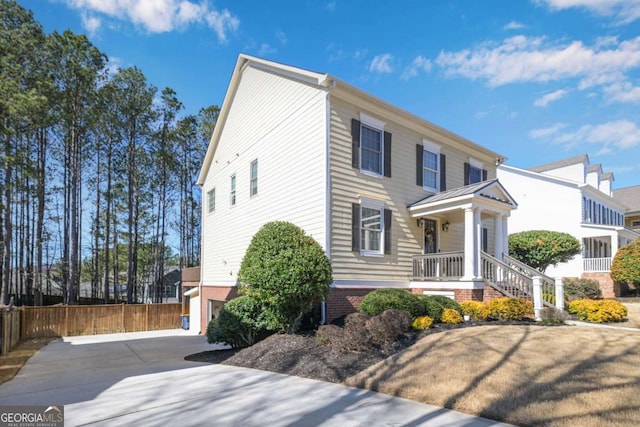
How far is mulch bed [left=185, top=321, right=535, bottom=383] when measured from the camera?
7.25 m

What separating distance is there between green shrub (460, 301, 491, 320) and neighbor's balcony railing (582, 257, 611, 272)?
15729mm

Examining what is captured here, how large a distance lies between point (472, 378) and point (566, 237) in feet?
50.2

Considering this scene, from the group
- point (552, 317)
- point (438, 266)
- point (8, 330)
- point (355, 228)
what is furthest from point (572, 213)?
point (8, 330)

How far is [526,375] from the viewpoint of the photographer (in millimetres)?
5859

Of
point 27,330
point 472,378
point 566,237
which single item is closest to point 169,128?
point 27,330

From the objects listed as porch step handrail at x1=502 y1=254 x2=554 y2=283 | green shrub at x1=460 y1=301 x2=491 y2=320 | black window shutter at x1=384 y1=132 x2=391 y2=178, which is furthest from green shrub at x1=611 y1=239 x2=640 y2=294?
black window shutter at x1=384 y1=132 x2=391 y2=178

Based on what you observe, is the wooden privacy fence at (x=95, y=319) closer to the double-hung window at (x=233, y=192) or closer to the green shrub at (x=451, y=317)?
the double-hung window at (x=233, y=192)

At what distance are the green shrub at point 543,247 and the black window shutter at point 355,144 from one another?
11199 millimetres

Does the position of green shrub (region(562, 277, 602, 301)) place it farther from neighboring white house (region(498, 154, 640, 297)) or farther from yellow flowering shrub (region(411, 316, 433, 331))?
Result: yellow flowering shrub (region(411, 316, 433, 331))

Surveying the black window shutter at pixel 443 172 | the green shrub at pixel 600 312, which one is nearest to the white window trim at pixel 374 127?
the black window shutter at pixel 443 172

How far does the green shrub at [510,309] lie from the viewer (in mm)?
10289

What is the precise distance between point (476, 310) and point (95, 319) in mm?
17423

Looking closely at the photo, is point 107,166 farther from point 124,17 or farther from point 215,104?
point 124,17

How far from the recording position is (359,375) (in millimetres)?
6840
